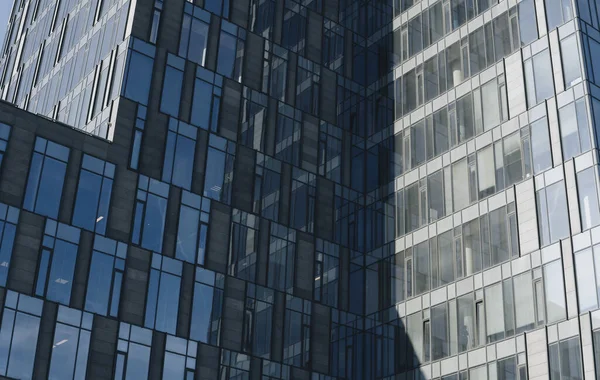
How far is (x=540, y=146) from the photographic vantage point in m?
50.8

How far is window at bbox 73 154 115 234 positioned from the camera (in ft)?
164

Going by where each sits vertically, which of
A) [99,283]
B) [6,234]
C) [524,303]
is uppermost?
[6,234]

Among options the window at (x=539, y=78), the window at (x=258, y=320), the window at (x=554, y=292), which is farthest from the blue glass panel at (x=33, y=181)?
the window at (x=539, y=78)

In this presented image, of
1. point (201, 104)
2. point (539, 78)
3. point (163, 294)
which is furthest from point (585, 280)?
point (201, 104)

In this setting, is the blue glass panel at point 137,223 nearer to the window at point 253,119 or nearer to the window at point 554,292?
the window at point 253,119

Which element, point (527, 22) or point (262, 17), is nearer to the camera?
point (527, 22)

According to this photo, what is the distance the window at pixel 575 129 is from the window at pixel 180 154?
73.6ft

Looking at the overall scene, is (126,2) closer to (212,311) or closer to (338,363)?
(212,311)

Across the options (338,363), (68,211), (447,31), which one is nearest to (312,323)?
(338,363)

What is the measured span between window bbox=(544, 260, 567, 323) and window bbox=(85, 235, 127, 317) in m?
→ 23.4

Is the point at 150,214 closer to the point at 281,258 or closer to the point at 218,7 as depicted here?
the point at 281,258

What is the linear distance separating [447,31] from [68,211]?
28724 mm

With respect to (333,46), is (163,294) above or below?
below

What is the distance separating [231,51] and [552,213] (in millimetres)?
24753
